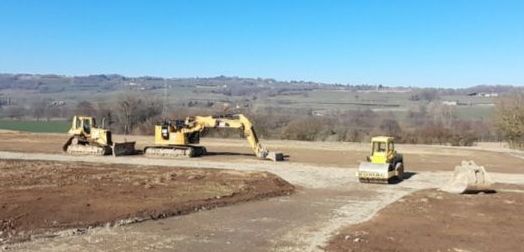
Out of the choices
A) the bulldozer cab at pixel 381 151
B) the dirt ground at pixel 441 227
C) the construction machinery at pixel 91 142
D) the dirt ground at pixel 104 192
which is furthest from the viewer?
the construction machinery at pixel 91 142

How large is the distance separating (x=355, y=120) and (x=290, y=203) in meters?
76.3

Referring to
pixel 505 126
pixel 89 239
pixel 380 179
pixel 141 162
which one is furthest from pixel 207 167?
pixel 505 126

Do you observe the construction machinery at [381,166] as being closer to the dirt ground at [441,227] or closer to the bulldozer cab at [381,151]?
the bulldozer cab at [381,151]

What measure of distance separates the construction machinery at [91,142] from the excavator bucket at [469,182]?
68.4 ft

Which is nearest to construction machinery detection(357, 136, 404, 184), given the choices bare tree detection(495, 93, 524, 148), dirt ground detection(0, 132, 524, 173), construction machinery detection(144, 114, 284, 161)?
dirt ground detection(0, 132, 524, 173)

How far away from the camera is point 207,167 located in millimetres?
31422

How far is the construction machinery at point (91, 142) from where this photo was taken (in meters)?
37.7

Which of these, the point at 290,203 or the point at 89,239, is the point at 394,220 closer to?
the point at 290,203

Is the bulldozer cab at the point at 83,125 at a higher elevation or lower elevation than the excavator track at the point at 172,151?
higher

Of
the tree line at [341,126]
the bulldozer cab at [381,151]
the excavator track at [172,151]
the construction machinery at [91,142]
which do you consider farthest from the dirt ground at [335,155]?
the tree line at [341,126]

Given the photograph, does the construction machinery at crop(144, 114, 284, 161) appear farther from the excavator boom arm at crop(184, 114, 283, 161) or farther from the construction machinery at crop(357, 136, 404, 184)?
the construction machinery at crop(357, 136, 404, 184)

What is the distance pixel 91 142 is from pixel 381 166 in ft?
64.6

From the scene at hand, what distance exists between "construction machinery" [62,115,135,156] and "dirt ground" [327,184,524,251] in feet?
69.0

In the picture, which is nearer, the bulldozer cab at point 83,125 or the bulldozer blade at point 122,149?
the bulldozer blade at point 122,149
